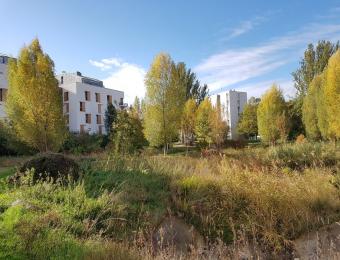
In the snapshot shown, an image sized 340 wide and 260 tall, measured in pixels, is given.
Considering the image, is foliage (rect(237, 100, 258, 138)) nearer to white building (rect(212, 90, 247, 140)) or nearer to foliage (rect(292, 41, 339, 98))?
foliage (rect(292, 41, 339, 98))

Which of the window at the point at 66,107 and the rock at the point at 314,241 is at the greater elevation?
the window at the point at 66,107

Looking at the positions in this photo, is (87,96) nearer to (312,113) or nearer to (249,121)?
(249,121)

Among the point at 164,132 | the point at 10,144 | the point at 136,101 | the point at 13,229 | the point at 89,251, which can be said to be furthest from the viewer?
the point at 136,101

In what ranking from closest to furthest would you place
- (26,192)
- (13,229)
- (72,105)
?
(13,229) < (26,192) < (72,105)

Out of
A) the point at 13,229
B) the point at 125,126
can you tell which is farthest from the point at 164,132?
the point at 13,229

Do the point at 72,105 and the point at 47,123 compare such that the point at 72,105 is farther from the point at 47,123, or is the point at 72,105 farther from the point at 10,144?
the point at 47,123

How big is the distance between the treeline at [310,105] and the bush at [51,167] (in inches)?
759

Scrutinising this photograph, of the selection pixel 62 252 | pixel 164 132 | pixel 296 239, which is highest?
pixel 164 132

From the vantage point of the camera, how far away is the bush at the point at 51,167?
350 inches

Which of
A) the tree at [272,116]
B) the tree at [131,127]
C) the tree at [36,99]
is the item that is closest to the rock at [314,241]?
the tree at [36,99]

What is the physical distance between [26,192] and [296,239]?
4824mm

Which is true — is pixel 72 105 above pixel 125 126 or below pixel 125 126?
above

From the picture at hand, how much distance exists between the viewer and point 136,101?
169 feet

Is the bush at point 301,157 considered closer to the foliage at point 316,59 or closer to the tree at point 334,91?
the tree at point 334,91
